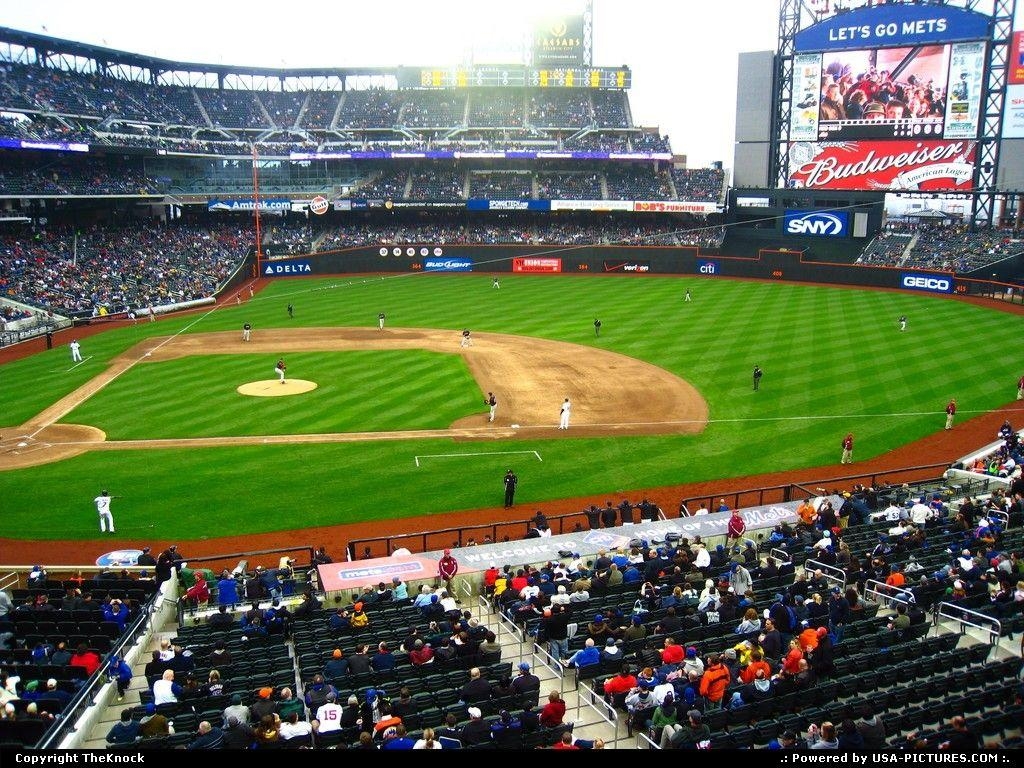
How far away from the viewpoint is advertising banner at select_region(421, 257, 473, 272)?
73.2 m

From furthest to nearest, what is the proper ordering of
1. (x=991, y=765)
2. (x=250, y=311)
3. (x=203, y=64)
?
(x=203, y=64) → (x=250, y=311) → (x=991, y=765)

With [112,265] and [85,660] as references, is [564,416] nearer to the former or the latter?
[85,660]

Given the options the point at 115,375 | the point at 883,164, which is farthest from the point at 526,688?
the point at 883,164

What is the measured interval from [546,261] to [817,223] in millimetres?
23012

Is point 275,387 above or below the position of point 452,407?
above

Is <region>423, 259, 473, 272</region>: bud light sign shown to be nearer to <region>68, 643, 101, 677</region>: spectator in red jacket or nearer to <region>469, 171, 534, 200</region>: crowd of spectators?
<region>469, 171, 534, 200</region>: crowd of spectators

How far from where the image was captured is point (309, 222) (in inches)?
3098

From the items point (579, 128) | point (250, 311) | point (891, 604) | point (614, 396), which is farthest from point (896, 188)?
point (891, 604)

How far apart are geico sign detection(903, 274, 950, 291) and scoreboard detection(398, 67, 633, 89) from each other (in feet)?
124

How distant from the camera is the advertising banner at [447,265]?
240 ft

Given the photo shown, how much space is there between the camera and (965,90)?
207 feet

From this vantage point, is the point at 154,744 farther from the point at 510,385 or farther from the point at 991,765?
the point at 510,385

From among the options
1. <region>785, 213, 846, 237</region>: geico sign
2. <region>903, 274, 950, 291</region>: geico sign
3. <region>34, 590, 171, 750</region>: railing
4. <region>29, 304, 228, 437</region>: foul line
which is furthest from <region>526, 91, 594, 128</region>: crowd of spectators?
<region>34, 590, 171, 750</region>: railing

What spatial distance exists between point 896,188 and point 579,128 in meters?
31.2
